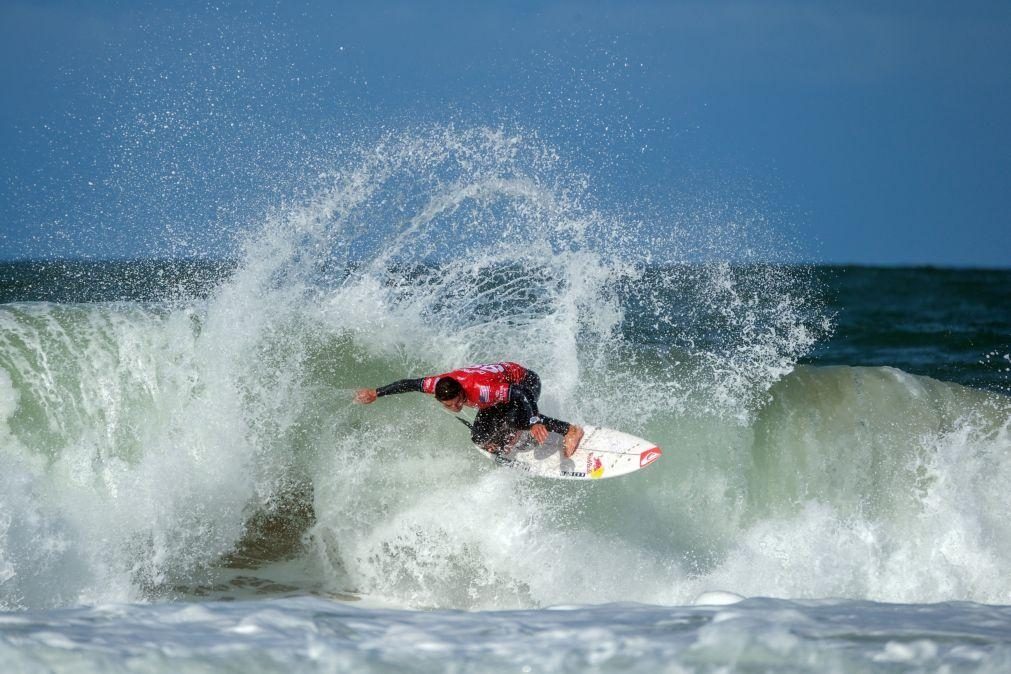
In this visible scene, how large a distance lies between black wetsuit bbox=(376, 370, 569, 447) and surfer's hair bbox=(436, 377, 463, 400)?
0.23m

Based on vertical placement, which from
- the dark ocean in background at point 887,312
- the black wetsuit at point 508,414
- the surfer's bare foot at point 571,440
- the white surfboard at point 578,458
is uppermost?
the dark ocean in background at point 887,312

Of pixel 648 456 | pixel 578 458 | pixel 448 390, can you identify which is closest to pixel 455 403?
pixel 448 390

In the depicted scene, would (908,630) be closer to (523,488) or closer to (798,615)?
(798,615)

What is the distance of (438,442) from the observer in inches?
315

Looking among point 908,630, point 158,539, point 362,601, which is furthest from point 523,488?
point 908,630

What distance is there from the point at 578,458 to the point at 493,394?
3.09ft

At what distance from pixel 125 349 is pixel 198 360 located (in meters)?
0.58

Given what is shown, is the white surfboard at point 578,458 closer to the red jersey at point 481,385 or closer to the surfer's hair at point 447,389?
the red jersey at point 481,385

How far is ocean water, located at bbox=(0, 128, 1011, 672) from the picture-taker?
7223 millimetres

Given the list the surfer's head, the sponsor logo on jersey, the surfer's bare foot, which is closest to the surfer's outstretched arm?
the surfer's head

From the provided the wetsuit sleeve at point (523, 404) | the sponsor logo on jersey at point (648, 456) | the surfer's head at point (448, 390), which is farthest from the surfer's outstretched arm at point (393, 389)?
the sponsor logo on jersey at point (648, 456)

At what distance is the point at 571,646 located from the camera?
367 cm

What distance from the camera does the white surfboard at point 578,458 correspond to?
295 inches

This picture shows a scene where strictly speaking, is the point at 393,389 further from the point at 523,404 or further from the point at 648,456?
the point at 648,456
